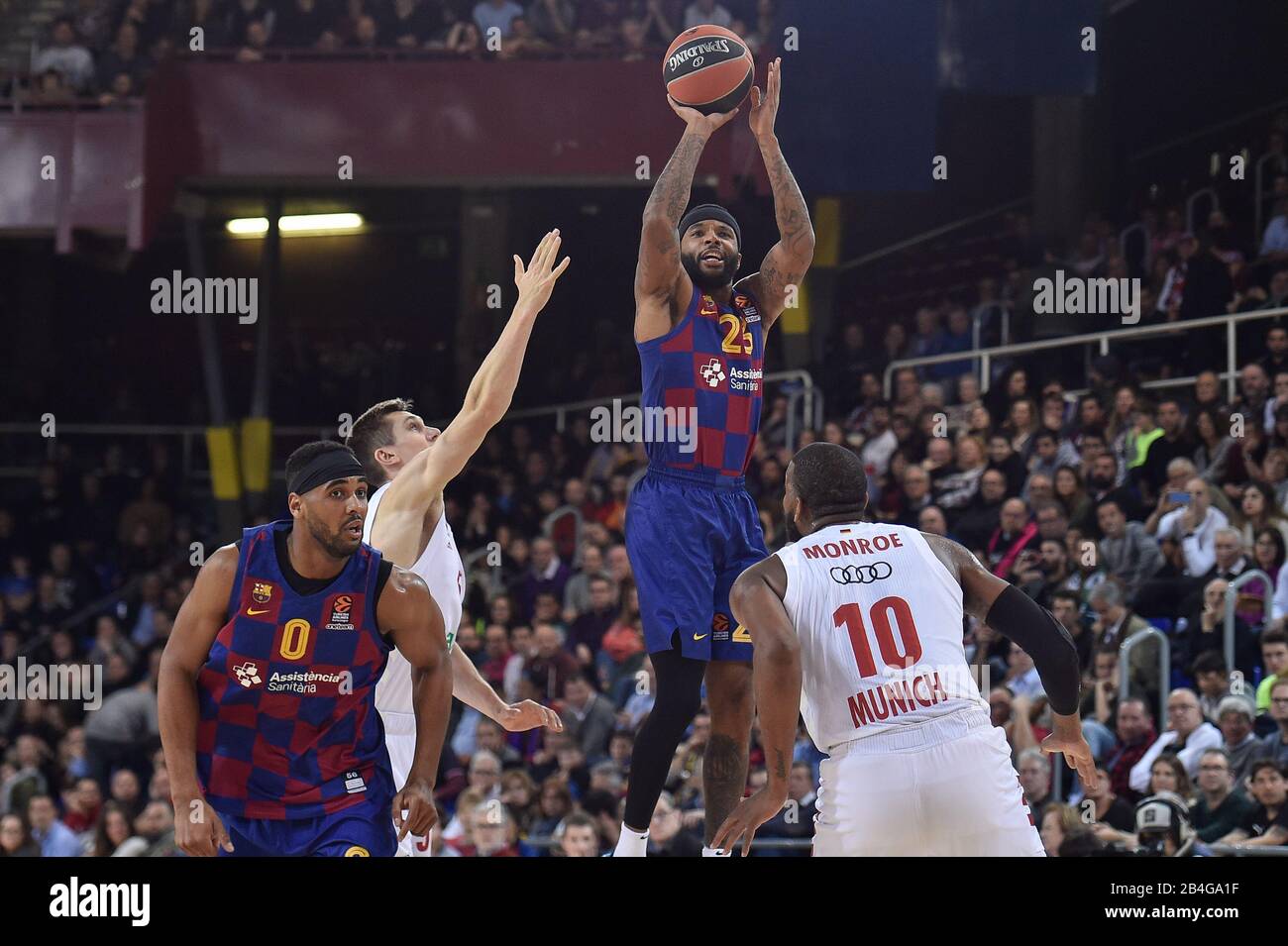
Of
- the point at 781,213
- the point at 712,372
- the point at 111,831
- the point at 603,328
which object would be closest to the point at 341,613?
the point at 712,372

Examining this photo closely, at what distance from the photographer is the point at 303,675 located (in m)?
5.08

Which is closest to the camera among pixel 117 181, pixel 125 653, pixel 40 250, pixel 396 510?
pixel 396 510

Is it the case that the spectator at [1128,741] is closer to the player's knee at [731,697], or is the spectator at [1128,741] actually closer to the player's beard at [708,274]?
the player's knee at [731,697]

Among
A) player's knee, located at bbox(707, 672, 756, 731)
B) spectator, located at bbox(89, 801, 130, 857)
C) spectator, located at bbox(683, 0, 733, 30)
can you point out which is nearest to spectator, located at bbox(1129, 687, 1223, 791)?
player's knee, located at bbox(707, 672, 756, 731)

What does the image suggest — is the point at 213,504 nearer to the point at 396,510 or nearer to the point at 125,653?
the point at 125,653

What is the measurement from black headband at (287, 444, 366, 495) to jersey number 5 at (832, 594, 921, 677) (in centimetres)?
148

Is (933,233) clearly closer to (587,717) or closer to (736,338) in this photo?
(587,717)

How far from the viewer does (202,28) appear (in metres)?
16.1

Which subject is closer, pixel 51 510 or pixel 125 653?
pixel 125 653

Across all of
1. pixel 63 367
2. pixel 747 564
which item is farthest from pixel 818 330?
pixel 747 564

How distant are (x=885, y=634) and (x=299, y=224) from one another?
50.0 ft

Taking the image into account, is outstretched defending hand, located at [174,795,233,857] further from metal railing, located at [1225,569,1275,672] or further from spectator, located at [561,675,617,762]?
metal railing, located at [1225,569,1275,672]

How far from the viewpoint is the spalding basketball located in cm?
644

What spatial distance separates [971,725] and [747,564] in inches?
55.1
